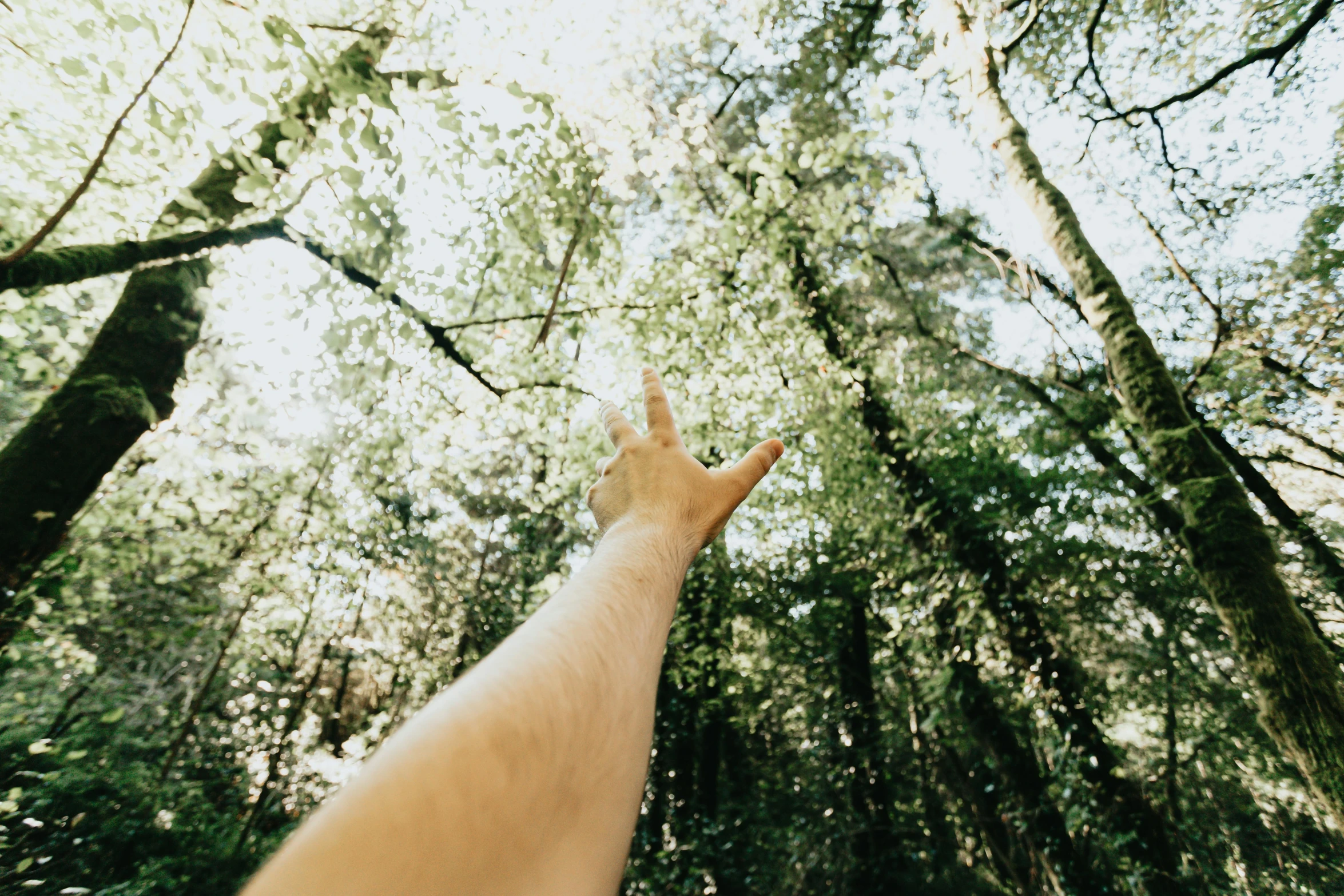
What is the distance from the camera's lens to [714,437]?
672 cm

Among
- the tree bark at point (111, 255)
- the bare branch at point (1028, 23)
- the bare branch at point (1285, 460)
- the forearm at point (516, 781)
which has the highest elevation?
the bare branch at point (1028, 23)

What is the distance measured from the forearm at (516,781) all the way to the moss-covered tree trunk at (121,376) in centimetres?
341

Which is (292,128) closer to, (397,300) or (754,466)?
(397,300)

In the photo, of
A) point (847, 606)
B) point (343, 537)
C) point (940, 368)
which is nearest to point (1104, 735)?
point (847, 606)

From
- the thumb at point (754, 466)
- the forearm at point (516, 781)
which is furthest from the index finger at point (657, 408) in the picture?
the forearm at point (516, 781)

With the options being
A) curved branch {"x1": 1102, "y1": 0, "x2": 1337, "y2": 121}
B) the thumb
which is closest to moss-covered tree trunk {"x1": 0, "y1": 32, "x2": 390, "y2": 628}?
the thumb

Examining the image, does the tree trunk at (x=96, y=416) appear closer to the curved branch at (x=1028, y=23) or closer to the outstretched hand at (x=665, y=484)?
the outstretched hand at (x=665, y=484)

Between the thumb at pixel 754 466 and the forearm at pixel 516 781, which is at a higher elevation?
the thumb at pixel 754 466

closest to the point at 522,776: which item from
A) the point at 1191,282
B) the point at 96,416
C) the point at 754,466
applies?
the point at 754,466

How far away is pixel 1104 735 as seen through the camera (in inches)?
227

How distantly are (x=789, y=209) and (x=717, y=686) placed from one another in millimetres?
7447

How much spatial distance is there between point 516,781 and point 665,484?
1106 mm

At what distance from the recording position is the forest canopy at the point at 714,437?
12.0 feet

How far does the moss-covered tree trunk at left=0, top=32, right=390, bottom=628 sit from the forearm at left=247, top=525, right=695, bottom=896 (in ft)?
11.2
